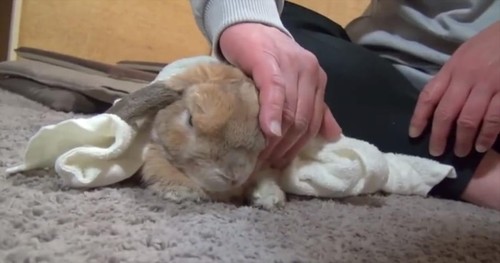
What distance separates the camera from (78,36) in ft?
6.46

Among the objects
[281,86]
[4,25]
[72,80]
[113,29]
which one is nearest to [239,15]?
[281,86]

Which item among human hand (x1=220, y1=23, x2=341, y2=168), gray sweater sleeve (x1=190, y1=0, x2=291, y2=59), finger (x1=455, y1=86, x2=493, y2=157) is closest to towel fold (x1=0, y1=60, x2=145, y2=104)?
gray sweater sleeve (x1=190, y1=0, x2=291, y2=59)

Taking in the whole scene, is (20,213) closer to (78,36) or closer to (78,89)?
(78,89)

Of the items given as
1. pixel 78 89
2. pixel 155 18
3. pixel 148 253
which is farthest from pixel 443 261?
pixel 155 18

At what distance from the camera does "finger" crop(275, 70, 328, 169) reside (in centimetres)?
74

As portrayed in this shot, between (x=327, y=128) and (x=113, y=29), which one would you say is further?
(x=113, y=29)

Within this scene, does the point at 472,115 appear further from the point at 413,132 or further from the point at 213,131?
the point at 213,131

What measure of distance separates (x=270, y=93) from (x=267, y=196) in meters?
0.10

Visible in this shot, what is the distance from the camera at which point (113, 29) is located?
1.97 m

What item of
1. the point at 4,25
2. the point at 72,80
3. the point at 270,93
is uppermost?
the point at 270,93

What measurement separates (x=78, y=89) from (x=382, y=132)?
0.61 m

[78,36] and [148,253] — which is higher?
[148,253]

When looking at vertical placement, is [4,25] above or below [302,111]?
below

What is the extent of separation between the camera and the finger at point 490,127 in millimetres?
861
